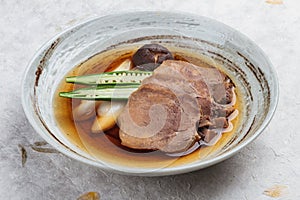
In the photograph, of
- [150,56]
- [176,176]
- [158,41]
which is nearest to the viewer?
[176,176]

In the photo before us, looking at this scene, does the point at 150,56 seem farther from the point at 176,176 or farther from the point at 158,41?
the point at 176,176

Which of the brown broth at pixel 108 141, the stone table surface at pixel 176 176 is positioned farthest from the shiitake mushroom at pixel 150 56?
the stone table surface at pixel 176 176

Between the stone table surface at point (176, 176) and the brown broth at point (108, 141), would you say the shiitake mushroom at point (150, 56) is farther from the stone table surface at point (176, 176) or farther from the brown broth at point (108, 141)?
the stone table surface at point (176, 176)

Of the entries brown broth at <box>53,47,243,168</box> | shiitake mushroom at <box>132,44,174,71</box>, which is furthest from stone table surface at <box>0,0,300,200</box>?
shiitake mushroom at <box>132,44,174,71</box>

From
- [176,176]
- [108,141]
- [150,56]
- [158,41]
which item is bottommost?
[176,176]

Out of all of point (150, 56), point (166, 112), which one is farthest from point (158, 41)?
point (166, 112)

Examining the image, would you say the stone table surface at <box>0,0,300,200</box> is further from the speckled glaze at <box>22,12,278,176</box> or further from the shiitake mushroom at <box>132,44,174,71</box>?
the shiitake mushroom at <box>132,44,174,71</box>
